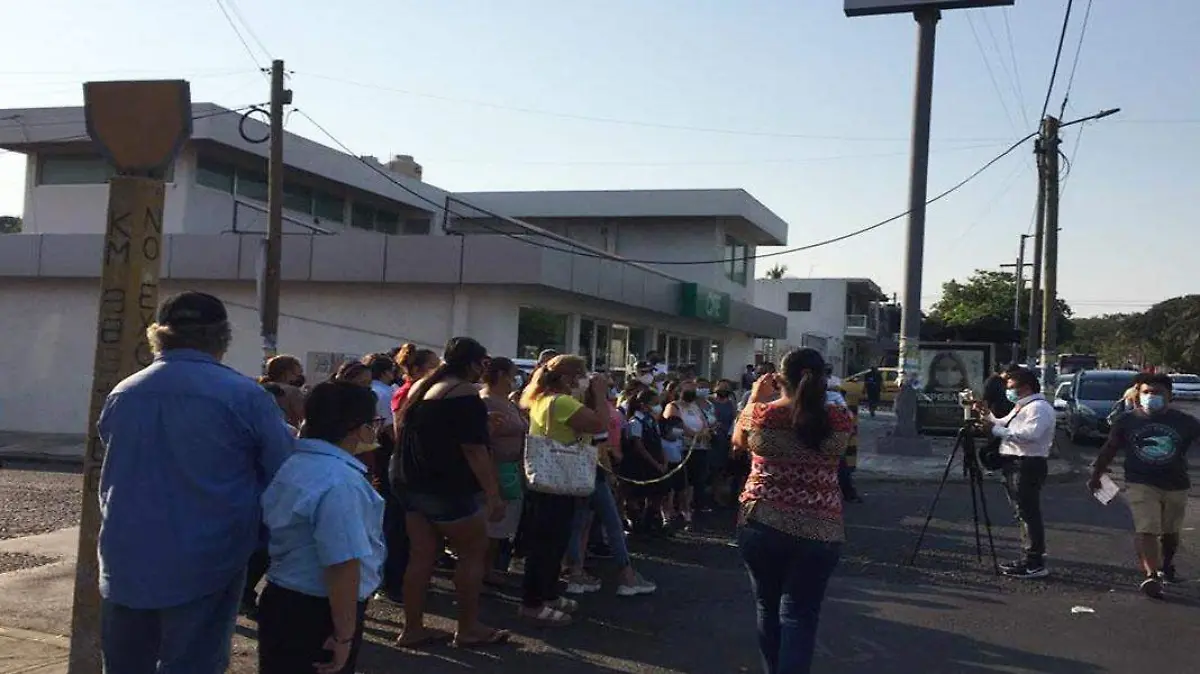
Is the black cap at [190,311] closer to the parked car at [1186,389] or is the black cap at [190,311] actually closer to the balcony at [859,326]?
the parked car at [1186,389]

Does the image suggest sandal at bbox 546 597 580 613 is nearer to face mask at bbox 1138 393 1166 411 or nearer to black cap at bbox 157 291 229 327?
black cap at bbox 157 291 229 327

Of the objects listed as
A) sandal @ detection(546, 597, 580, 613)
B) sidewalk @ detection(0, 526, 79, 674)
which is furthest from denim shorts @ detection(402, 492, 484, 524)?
sidewalk @ detection(0, 526, 79, 674)

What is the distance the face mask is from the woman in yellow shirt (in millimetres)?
4564

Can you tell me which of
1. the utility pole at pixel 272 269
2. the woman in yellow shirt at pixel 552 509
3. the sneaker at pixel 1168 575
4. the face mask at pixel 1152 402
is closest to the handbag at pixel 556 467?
the woman in yellow shirt at pixel 552 509

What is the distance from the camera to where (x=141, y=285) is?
4.74m

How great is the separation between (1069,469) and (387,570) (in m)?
13.8

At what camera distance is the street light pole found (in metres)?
19.3

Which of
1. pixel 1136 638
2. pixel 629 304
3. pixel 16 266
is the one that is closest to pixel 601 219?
pixel 629 304

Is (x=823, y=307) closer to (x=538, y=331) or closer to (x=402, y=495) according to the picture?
(x=538, y=331)

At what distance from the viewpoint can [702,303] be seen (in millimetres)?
23719

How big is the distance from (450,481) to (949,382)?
67.7ft

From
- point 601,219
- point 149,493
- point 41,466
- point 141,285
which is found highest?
point 601,219

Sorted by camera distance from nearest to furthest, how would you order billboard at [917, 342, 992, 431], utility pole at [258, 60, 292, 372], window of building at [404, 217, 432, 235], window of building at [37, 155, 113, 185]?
utility pole at [258, 60, 292, 372], window of building at [37, 155, 113, 185], billboard at [917, 342, 992, 431], window of building at [404, 217, 432, 235]

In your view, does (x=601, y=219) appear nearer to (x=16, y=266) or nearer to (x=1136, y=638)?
(x=16, y=266)
